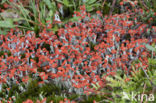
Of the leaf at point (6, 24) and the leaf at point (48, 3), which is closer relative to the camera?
the leaf at point (6, 24)

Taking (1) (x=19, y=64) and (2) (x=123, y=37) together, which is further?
(2) (x=123, y=37)

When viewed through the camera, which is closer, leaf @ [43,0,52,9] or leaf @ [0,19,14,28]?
leaf @ [0,19,14,28]

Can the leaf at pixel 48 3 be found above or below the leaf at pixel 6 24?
above

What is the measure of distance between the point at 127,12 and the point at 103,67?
1753 millimetres

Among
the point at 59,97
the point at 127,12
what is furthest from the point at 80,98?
the point at 127,12

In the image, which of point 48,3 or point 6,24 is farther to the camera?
point 48,3

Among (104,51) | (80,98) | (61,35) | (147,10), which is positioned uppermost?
(147,10)

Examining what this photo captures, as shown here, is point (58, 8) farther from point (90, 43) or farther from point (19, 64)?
point (19, 64)

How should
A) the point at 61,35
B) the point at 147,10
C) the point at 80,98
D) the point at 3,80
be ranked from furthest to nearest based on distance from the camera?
the point at 147,10
the point at 61,35
the point at 3,80
the point at 80,98

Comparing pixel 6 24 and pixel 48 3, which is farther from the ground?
pixel 48 3

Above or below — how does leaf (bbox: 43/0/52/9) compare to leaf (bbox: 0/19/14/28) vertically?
A: above

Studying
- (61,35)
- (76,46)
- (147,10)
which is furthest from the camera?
(147,10)

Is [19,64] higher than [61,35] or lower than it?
lower

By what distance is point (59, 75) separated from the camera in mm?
3238
